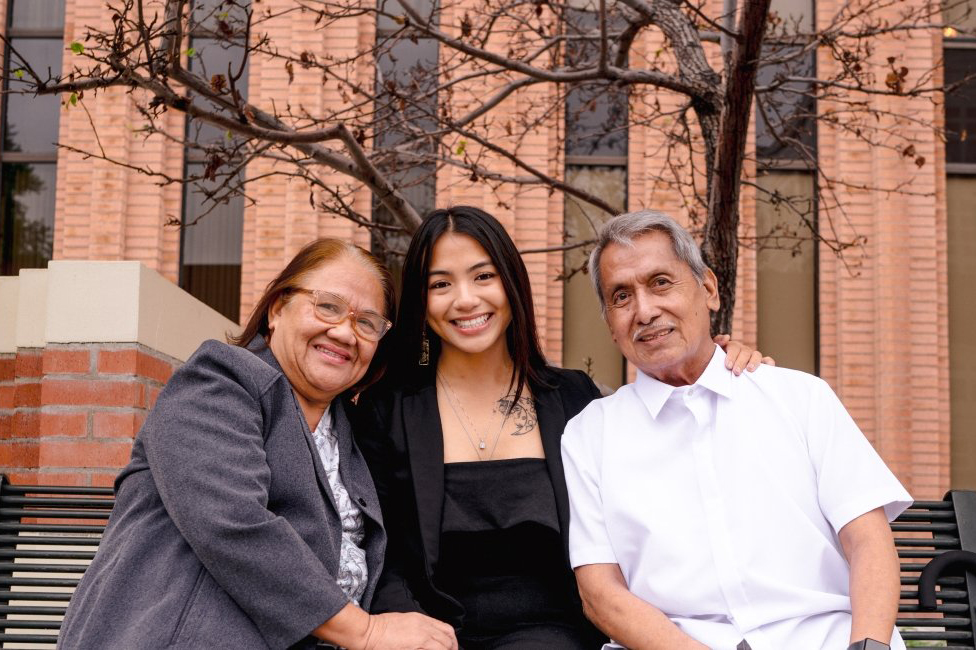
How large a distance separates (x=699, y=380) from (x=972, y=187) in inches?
295

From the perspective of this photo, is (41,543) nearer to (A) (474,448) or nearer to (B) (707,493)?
(A) (474,448)

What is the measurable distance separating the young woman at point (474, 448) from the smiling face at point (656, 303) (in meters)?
0.18

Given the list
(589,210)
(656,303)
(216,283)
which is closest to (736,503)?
(656,303)

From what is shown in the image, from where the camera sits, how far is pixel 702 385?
2691 mm

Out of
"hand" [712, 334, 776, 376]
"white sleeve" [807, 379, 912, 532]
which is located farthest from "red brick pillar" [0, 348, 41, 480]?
"white sleeve" [807, 379, 912, 532]

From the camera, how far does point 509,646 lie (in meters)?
2.69

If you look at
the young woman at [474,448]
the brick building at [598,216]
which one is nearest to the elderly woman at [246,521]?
the young woman at [474,448]

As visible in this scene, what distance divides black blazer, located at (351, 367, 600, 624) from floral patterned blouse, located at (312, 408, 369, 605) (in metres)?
0.11

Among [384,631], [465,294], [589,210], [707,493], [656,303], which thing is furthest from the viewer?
[589,210]

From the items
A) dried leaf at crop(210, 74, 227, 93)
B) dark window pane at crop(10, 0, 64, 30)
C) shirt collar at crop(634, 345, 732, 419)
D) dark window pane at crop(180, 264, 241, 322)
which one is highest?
dark window pane at crop(10, 0, 64, 30)

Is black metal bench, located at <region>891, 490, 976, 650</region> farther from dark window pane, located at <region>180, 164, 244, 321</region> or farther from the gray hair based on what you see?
dark window pane, located at <region>180, 164, 244, 321</region>

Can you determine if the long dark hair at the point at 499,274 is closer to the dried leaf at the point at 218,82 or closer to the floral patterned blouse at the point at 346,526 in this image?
the floral patterned blouse at the point at 346,526

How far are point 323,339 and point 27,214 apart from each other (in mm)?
7465

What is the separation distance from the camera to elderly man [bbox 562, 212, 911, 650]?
2.43 metres
